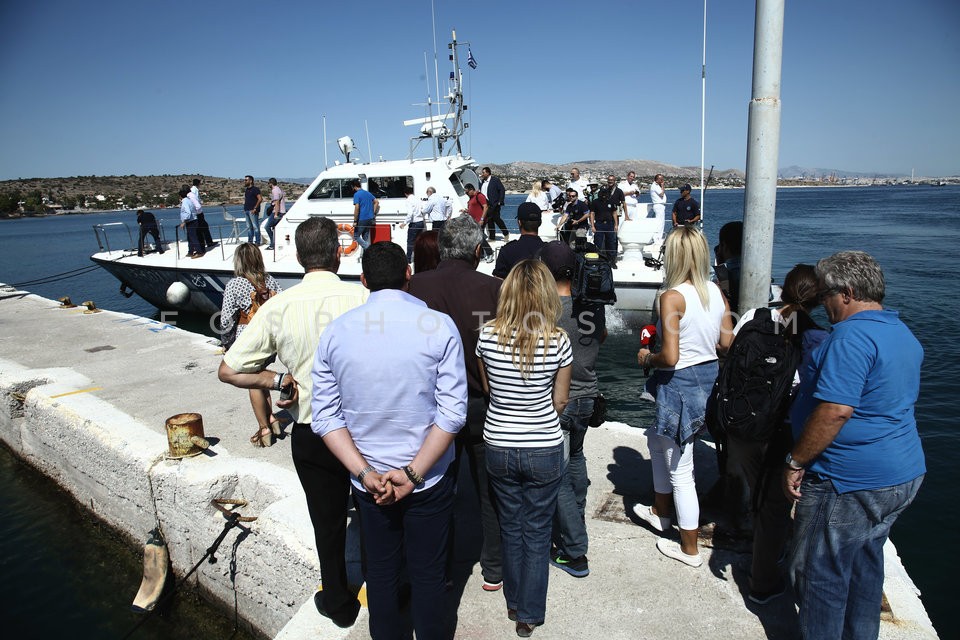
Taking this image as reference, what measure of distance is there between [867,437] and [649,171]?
162m

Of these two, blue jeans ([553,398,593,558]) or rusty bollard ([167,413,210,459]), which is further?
rusty bollard ([167,413,210,459])

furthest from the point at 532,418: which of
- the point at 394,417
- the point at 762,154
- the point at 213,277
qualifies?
the point at 213,277

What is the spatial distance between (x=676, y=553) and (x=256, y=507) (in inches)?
114

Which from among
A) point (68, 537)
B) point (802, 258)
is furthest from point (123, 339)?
point (802, 258)

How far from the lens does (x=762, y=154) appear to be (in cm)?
343

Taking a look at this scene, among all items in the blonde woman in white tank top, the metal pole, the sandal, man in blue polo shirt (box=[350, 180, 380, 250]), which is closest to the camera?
the blonde woman in white tank top

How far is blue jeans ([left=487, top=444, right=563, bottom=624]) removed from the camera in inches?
98.2

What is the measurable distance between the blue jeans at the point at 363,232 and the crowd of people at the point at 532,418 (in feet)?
24.9

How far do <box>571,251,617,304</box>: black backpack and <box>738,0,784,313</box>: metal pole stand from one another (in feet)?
3.64

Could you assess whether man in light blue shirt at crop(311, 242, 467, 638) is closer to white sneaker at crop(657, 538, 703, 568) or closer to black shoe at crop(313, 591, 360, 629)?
black shoe at crop(313, 591, 360, 629)

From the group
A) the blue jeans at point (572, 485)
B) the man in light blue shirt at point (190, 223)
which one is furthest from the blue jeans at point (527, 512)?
the man in light blue shirt at point (190, 223)

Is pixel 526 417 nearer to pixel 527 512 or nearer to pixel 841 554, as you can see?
pixel 527 512

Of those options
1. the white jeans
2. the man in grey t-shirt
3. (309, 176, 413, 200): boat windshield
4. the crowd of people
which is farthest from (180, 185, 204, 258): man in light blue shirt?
the white jeans

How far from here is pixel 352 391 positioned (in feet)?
6.99
